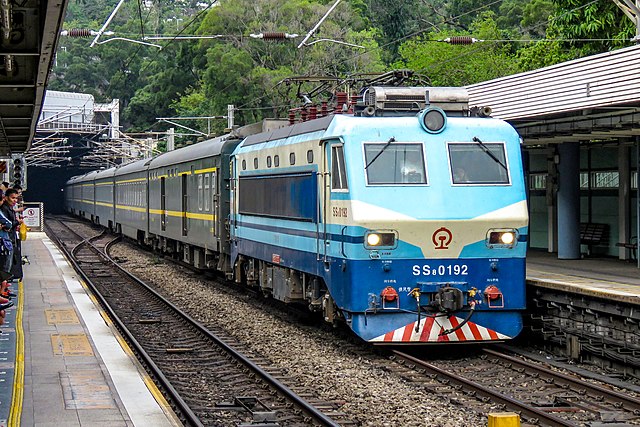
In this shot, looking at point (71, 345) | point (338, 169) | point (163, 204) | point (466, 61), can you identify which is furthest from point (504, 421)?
point (466, 61)

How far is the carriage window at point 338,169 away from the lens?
13.2 metres

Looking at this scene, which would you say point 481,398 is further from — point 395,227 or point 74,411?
point 74,411

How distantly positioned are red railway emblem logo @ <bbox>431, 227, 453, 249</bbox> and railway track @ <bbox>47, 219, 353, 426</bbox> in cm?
248

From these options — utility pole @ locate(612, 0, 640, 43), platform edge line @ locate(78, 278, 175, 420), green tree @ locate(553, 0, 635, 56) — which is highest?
green tree @ locate(553, 0, 635, 56)

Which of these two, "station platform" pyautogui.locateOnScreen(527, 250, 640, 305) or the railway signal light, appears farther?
the railway signal light

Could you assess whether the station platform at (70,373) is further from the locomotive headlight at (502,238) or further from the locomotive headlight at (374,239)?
the locomotive headlight at (502,238)

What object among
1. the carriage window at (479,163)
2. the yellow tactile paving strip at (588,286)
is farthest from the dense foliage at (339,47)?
the carriage window at (479,163)

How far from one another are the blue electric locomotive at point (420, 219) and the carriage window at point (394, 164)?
0.01 m

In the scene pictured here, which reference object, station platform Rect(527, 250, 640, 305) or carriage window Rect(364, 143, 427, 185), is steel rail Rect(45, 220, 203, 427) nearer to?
carriage window Rect(364, 143, 427, 185)

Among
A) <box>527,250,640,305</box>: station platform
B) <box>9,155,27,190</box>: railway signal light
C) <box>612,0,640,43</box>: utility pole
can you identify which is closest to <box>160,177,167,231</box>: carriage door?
<box>9,155,27,190</box>: railway signal light

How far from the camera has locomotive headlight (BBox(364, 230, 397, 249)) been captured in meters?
12.8

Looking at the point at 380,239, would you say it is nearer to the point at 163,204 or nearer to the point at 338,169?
the point at 338,169

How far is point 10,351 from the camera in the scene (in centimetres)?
1323

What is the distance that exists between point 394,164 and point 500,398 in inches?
147
